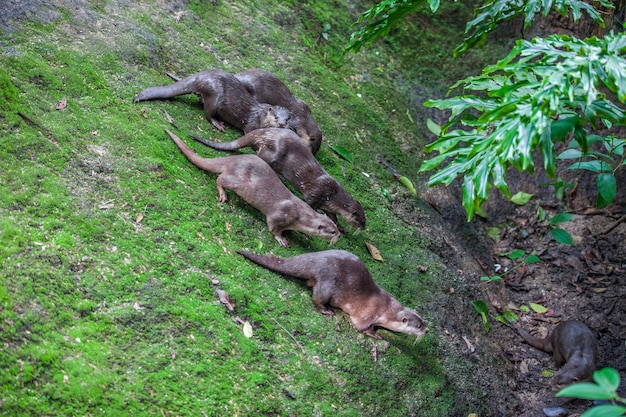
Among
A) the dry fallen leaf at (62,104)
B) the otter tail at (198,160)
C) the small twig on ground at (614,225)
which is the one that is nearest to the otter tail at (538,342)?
the small twig on ground at (614,225)

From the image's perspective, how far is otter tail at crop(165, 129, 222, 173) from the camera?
4773 mm

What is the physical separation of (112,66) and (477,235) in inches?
169

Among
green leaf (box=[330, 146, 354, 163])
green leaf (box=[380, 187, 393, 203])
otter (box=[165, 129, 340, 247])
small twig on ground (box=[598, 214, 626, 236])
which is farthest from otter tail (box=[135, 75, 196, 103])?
small twig on ground (box=[598, 214, 626, 236])

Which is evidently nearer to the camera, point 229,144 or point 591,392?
point 591,392

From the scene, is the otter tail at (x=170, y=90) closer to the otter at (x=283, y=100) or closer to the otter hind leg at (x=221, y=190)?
the otter at (x=283, y=100)

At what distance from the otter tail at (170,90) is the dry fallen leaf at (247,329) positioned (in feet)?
7.42

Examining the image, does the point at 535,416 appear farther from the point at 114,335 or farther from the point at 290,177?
the point at 114,335

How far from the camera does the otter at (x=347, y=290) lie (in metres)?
4.37

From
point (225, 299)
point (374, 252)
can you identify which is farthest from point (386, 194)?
point (225, 299)

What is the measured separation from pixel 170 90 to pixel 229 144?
0.70 metres

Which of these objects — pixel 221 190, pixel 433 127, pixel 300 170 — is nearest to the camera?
pixel 221 190

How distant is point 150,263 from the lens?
3768mm

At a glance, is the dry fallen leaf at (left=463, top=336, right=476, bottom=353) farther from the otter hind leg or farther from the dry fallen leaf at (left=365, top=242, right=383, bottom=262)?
the otter hind leg

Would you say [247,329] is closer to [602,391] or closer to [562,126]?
[562,126]
